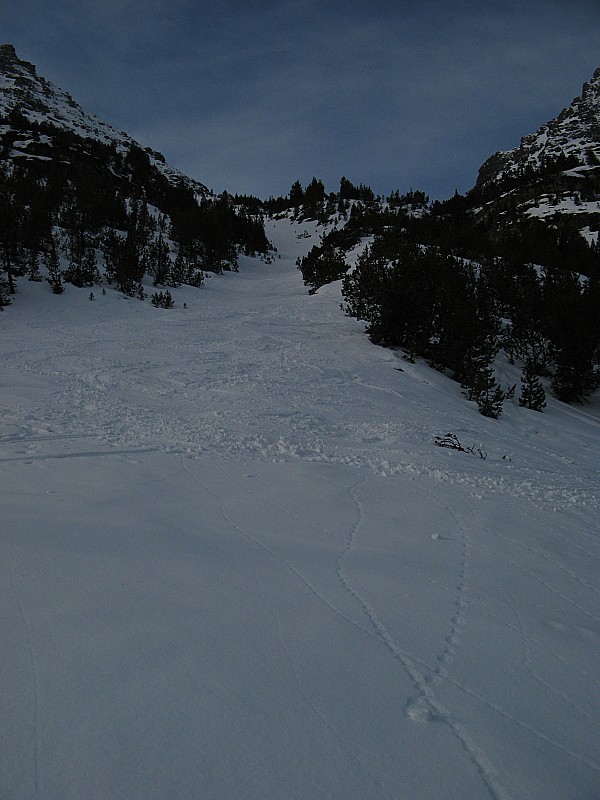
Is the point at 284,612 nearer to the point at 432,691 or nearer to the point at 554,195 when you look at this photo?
the point at 432,691

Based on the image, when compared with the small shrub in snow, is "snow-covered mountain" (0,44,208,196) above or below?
above

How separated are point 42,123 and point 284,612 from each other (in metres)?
50.7

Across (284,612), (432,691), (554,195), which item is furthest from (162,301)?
(554,195)

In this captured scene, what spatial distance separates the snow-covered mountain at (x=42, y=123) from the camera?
32.7 meters

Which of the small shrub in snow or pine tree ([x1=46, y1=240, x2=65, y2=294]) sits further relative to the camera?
the small shrub in snow

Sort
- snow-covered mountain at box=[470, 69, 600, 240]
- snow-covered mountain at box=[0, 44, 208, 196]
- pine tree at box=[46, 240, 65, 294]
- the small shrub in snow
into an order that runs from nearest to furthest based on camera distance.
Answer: pine tree at box=[46, 240, 65, 294], the small shrub in snow, snow-covered mountain at box=[470, 69, 600, 240], snow-covered mountain at box=[0, 44, 208, 196]

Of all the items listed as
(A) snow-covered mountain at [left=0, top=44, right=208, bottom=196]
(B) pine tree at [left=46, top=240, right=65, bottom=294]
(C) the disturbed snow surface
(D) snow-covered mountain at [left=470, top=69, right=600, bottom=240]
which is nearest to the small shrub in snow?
(B) pine tree at [left=46, top=240, right=65, bottom=294]

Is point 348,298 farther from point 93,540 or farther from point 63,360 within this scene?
point 93,540

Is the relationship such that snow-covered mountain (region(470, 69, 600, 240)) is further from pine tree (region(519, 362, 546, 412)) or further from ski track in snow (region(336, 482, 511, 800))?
ski track in snow (region(336, 482, 511, 800))

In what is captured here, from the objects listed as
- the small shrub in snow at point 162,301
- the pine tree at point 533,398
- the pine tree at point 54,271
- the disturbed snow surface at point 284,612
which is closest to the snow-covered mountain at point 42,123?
the pine tree at point 54,271

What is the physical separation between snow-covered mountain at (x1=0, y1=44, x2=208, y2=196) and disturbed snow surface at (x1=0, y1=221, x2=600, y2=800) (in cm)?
3484

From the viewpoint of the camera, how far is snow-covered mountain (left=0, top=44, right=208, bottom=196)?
32719 mm

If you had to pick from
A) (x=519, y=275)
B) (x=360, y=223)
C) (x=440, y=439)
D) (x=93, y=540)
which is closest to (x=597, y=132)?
(x=360, y=223)

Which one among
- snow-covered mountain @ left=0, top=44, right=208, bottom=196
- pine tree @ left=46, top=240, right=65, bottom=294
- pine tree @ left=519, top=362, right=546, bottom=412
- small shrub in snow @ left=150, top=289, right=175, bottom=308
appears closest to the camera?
pine tree @ left=519, top=362, right=546, bottom=412
